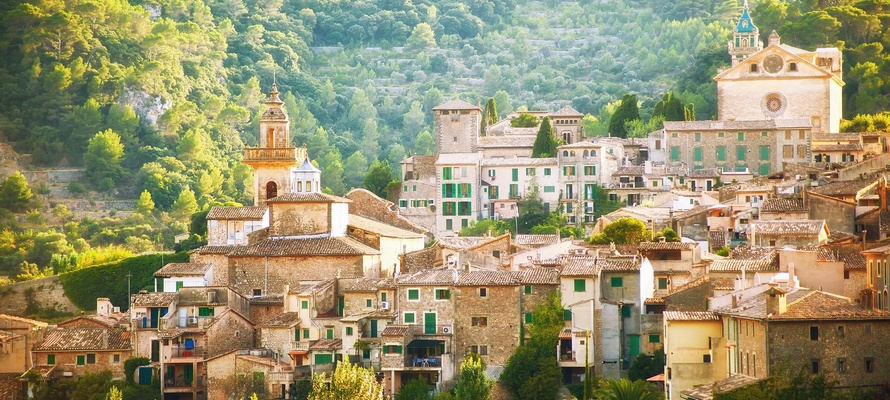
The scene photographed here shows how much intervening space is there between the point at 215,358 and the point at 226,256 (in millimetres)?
7776

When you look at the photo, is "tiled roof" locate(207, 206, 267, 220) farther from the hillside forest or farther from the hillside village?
the hillside forest

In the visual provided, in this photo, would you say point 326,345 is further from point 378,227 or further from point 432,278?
point 378,227

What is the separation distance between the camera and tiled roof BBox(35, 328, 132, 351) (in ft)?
205

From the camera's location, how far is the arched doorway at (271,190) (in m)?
72.8

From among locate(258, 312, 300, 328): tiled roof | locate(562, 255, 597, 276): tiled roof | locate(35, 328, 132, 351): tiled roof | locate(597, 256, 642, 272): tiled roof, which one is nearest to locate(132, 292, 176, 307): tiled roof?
locate(35, 328, 132, 351): tiled roof

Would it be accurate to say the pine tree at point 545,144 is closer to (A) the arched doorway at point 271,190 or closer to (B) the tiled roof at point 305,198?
(A) the arched doorway at point 271,190

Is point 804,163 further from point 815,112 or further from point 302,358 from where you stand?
point 302,358

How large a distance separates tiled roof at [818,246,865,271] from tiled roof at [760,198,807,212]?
815cm

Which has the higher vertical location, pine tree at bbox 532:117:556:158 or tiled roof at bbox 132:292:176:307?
pine tree at bbox 532:117:556:158

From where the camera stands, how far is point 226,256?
65938 millimetres

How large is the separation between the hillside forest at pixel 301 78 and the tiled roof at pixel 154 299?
20.6 m

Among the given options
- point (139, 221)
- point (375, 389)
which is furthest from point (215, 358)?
point (139, 221)

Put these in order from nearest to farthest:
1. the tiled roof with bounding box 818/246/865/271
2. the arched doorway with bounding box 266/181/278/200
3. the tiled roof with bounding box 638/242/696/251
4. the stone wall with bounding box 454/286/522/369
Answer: the tiled roof with bounding box 818/246/865/271 → the stone wall with bounding box 454/286/522/369 → the tiled roof with bounding box 638/242/696/251 → the arched doorway with bounding box 266/181/278/200

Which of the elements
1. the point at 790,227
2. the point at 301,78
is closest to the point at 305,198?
the point at 790,227
